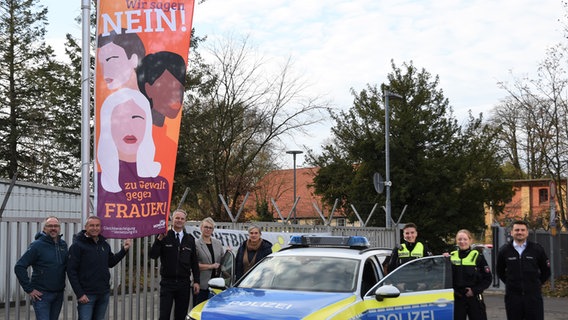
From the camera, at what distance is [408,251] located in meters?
9.85

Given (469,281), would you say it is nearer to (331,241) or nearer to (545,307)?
(331,241)

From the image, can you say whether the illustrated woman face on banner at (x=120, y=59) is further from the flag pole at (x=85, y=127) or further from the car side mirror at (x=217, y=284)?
the car side mirror at (x=217, y=284)

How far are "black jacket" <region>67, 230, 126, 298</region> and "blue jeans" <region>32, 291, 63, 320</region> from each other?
0.22 m

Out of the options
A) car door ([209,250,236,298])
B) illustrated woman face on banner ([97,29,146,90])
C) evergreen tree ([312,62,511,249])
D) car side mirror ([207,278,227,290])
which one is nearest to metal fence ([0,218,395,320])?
car door ([209,250,236,298])

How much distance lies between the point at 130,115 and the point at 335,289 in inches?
122

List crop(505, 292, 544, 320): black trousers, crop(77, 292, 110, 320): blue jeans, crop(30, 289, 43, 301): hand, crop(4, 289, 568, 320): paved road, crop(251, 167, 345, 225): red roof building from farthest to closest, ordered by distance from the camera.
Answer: crop(251, 167, 345, 225): red roof building → crop(4, 289, 568, 320): paved road → crop(505, 292, 544, 320): black trousers → crop(77, 292, 110, 320): blue jeans → crop(30, 289, 43, 301): hand

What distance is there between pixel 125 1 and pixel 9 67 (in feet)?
89.4

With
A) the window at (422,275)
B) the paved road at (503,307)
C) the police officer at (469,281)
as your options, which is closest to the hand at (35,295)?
the window at (422,275)

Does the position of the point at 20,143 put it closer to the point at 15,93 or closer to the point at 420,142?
the point at 15,93

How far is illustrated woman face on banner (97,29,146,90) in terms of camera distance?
27.2 ft

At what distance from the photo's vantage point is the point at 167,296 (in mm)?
9570

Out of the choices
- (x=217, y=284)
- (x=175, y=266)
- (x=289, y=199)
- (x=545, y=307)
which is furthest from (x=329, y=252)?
(x=289, y=199)

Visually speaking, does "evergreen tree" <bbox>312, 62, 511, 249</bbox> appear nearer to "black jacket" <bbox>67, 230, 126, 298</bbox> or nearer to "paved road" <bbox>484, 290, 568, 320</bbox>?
"paved road" <bbox>484, 290, 568, 320</bbox>

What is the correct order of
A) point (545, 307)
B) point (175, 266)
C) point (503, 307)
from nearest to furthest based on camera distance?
1. point (175, 266)
2. point (503, 307)
3. point (545, 307)
